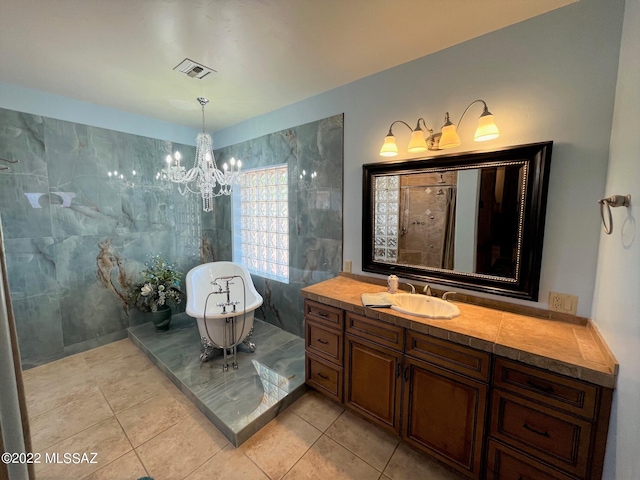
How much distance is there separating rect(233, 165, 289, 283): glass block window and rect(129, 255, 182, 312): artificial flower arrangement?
2.90 ft

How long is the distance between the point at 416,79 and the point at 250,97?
5.33 feet

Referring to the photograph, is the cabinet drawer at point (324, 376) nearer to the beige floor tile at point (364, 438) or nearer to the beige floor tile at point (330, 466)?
the beige floor tile at point (364, 438)

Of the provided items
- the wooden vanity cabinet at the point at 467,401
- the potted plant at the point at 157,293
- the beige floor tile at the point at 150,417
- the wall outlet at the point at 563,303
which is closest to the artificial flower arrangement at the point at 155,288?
the potted plant at the point at 157,293

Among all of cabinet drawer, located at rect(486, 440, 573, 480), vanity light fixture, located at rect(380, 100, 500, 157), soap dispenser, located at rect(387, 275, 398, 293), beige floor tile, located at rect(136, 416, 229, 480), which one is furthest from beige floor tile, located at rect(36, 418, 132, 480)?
vanity light fixture, located at rect(380, 100, 500, 157)

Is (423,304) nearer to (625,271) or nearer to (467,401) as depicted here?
(467,401)

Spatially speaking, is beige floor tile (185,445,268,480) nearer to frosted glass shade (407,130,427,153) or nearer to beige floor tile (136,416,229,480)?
beige floor tile (136,416,229,480)

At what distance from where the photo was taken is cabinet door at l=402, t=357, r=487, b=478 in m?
1.40

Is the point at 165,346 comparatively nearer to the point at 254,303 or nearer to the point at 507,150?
the point at 254,303

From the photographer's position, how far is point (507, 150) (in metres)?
1.63

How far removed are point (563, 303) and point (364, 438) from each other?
1571 millimetres

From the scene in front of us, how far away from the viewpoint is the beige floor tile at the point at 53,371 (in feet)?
7.89

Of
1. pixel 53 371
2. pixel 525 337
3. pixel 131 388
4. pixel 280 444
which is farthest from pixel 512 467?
pixel 53 371

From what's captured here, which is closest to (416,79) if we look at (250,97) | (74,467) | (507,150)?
(507,150)

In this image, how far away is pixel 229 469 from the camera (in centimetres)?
161
